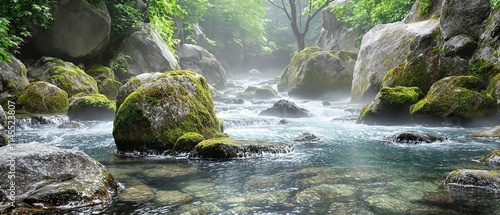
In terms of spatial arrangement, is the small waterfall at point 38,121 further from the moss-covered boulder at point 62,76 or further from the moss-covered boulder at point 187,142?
the moss-covered boulder at point 187,142

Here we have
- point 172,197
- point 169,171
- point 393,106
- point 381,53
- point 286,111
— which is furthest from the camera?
point 381,53

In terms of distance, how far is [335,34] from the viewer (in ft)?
114

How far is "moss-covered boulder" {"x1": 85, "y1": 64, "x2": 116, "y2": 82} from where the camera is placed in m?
18.6

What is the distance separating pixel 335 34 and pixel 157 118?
95.9 ft

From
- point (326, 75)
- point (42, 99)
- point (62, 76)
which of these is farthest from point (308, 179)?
point (326, 75)

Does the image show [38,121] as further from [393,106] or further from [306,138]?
[393,106]

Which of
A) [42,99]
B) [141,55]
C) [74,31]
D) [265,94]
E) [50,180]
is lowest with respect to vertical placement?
[50,180]

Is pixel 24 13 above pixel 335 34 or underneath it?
underneath

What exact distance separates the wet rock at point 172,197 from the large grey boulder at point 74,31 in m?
15.4

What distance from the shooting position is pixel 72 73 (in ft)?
53.7

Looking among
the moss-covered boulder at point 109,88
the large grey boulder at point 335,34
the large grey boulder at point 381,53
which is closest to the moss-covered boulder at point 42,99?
the moss-covered boulder at point 109,88

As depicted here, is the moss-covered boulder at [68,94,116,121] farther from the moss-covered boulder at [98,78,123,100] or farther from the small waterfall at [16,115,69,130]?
the moss-covered boulder at [98,78,123,100]

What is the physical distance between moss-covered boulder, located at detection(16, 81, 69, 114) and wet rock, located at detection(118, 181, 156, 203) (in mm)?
10276

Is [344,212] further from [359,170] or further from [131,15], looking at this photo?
[131,15]
